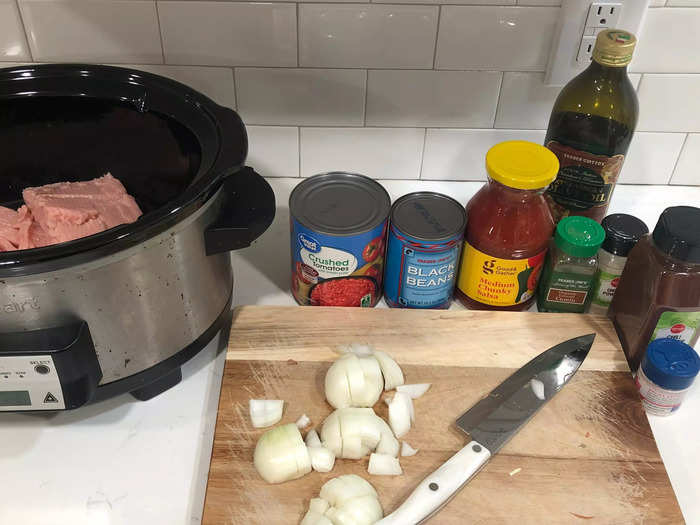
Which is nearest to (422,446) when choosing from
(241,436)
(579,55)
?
(241,436)

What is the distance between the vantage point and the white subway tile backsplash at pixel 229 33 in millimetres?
995

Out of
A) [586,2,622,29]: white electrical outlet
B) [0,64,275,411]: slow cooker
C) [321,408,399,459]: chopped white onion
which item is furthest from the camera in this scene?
[586,2,622,29]: white electrical outlet

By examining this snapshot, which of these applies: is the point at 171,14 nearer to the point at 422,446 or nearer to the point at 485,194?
the point at 485,194

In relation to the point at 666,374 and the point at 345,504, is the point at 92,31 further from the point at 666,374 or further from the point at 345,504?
the point at 666,374

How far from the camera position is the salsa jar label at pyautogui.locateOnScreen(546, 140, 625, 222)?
93cm

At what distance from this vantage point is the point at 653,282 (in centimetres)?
84

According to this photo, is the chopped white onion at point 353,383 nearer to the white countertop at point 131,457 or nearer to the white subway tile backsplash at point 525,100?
the white countertop at point 131,457

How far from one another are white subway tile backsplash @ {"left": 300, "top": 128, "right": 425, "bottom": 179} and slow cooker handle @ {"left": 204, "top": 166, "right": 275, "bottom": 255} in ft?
1.06

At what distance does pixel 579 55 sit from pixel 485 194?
0.98ft

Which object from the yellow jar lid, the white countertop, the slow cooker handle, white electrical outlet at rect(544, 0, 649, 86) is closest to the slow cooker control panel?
the white countertop

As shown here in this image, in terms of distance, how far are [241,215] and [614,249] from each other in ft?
1.62

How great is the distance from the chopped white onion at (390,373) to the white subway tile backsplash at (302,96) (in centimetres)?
43

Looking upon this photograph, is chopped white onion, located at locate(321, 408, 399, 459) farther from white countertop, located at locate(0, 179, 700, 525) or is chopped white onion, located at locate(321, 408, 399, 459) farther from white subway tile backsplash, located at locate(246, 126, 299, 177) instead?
→ white subway tile backsplash, located at locate(246, 126, 299, 177)

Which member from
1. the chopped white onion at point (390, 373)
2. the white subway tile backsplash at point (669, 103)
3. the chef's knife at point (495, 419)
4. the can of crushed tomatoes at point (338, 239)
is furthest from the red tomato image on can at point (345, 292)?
the white subway tile backsplash at point (669, 103)
